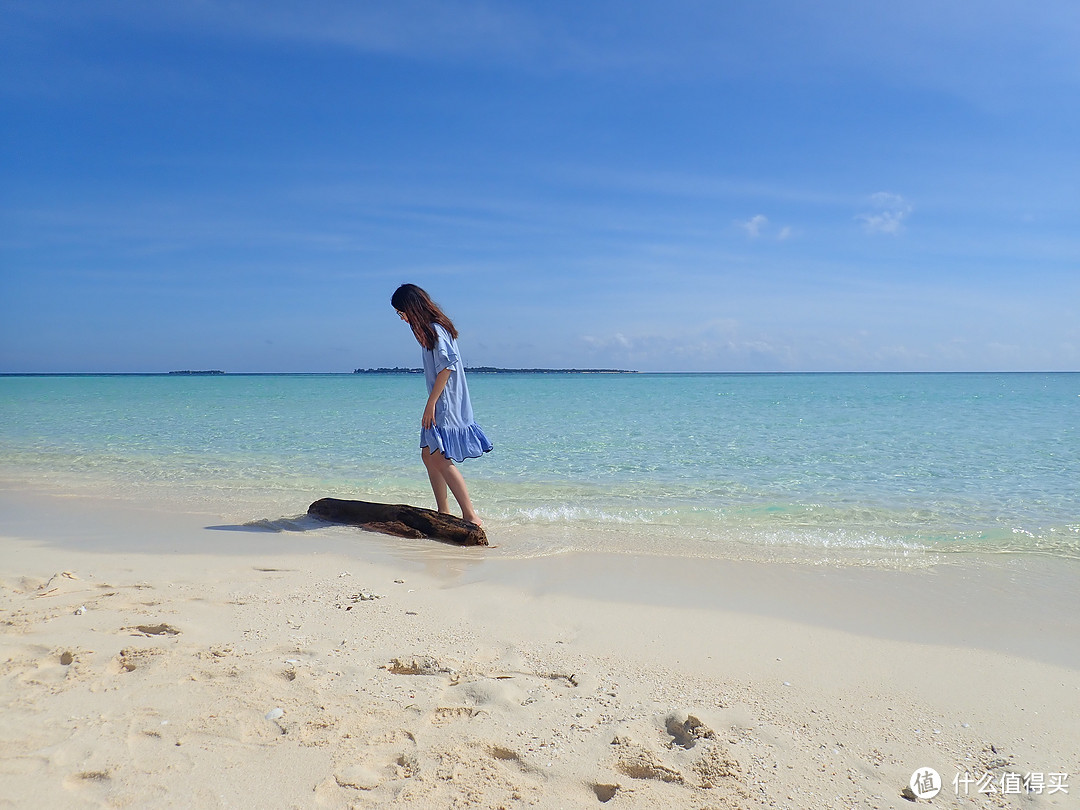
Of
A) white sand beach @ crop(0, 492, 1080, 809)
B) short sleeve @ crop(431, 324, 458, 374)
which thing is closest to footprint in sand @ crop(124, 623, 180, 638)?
white sand beach @ crop(0, 492, 1080, 809)

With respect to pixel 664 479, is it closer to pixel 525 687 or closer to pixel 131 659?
pixel 525 687

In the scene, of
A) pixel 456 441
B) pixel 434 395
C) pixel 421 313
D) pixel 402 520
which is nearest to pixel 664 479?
pixel 456 441

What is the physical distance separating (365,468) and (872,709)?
8.43 m

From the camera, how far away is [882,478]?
29.2 ft

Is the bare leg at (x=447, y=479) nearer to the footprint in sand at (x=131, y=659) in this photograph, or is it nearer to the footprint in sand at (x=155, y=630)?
the footprint in sand at (x=155, y=630)

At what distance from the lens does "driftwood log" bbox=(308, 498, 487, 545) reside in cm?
546

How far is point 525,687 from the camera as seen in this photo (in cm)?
261

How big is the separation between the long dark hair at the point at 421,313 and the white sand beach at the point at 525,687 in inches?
77.9

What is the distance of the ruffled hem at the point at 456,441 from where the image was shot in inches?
220

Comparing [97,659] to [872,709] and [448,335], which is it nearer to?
[872,709]

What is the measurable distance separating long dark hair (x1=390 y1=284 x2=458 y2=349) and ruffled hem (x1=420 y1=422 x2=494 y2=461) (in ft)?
2.35

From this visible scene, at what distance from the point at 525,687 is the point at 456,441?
3.26 meters

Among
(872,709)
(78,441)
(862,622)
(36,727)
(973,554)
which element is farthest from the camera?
(78,441)

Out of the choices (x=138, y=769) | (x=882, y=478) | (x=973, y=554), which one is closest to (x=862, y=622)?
(x=973, y=554)
